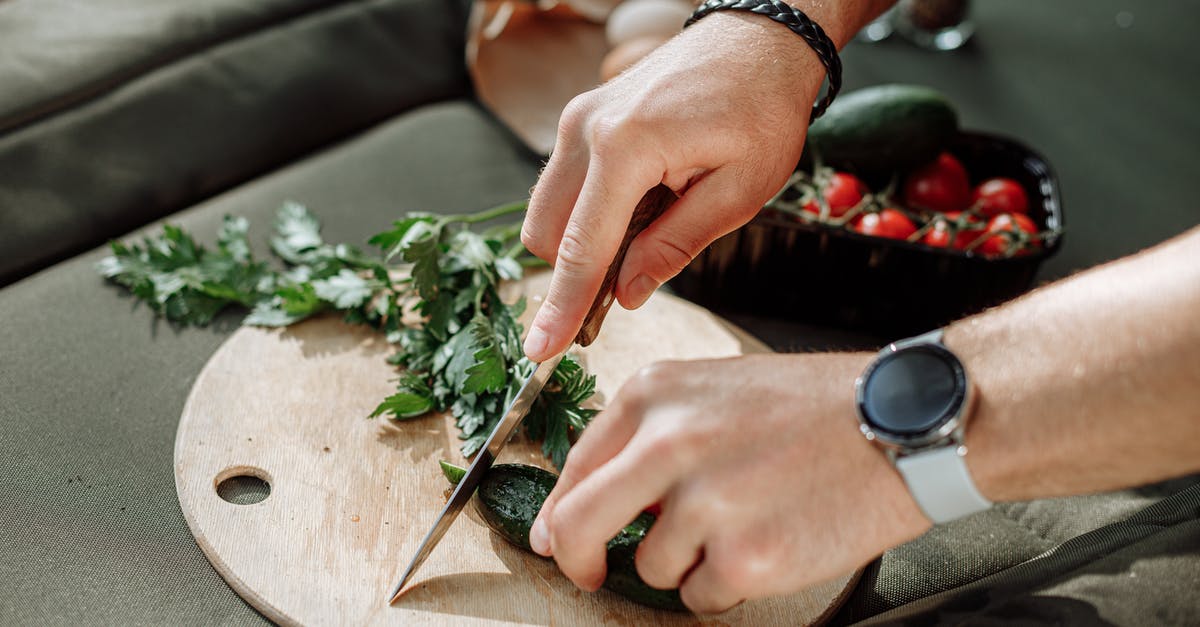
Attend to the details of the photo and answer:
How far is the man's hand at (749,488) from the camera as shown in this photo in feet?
2.84

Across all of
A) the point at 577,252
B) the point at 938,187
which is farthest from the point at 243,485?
the point at 938,187

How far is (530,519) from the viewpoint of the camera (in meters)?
1.09

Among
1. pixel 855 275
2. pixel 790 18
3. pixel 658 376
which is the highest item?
pixel 790 18

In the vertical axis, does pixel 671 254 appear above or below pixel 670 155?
below

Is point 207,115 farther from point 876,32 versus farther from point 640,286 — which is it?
point 876,32

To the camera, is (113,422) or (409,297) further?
(409,297)

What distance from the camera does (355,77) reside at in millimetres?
1961

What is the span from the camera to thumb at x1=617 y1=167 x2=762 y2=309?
119cm

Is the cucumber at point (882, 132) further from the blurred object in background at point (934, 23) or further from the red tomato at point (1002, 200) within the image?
the blurred object in background at point (934, 23)

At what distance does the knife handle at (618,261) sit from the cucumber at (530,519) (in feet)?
0.61

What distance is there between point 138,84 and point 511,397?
3.31 feet

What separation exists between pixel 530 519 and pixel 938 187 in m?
1.15

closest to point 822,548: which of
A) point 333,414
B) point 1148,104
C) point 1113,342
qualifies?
point 1113,342

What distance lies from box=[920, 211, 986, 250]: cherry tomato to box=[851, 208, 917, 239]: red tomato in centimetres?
4
